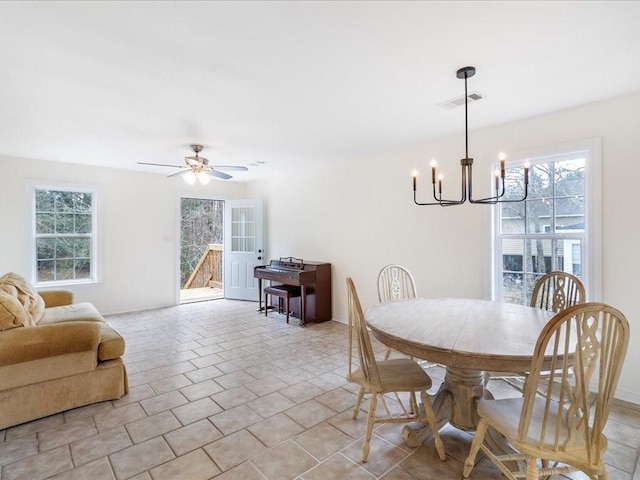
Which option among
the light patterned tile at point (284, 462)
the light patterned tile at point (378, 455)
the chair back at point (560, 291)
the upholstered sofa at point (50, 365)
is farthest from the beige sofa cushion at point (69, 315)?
the chair back at point (560, 291)

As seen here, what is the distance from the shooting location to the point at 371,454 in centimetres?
201

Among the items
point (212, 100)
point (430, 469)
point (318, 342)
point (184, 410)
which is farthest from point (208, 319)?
point (430, 469)

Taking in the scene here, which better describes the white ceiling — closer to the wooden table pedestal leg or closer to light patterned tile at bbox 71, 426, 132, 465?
the wooden table pedestal leg

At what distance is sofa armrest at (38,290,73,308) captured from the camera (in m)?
3.90

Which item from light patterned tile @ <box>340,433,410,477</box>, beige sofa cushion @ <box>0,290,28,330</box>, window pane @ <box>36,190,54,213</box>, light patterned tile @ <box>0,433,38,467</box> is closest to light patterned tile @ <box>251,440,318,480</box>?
light patterned tile @ <box>340,433,410,477</box>

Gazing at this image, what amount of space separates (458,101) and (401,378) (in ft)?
7.24

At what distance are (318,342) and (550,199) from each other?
9.37 feet

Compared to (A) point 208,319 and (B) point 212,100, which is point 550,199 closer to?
(B) point 212,100

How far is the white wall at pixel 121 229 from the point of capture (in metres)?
4.65

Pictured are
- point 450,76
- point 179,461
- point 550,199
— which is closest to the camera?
point 179,461

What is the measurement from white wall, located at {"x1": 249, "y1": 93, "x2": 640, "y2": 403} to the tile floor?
104 centimetres

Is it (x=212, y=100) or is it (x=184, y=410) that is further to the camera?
(x=212, y=100)

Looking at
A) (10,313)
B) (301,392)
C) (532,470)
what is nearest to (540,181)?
(532,470)

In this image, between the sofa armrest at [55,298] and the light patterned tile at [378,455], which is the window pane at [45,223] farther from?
the light patterned tile at [378,455]
